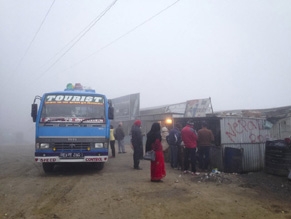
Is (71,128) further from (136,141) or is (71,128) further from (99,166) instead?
(136,141)

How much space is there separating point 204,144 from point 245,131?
6.65ft

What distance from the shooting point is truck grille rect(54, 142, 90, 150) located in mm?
8823

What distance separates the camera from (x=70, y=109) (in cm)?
945

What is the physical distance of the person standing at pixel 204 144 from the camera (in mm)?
9852

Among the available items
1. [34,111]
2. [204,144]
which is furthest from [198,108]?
[34,111]

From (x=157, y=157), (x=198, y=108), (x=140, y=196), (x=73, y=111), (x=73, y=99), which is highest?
(x=198, y=108)

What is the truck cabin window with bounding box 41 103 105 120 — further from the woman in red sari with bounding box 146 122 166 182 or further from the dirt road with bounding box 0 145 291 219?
the woman in red sari with bounding box 146 122 166 182

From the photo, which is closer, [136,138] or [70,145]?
[70,145]

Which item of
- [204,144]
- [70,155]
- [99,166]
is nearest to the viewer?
[70,155]

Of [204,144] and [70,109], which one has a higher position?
[70,109]

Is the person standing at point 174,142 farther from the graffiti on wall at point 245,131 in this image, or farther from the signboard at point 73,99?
the signboard at point 73,99

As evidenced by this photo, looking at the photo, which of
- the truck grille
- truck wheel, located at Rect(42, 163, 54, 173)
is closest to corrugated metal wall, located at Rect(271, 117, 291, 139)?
the truck grille

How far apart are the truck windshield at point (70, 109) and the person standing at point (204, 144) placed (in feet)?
12.0

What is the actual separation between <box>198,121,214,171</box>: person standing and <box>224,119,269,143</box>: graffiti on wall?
0.81 m
